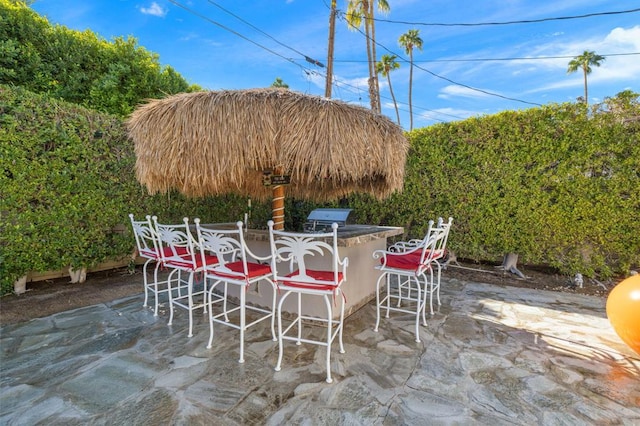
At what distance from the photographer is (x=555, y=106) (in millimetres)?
4426

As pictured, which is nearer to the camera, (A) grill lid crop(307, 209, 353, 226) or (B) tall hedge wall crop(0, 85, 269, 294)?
(B) tall hedge wall crop(0, 85, 269, 294)

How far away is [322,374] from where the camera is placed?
83.7 inches

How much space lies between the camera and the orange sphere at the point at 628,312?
222 centimetres

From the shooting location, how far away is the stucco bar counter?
119 inches

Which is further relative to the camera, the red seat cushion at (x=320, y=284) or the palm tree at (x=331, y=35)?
the palm tree at (x=331, y=35)

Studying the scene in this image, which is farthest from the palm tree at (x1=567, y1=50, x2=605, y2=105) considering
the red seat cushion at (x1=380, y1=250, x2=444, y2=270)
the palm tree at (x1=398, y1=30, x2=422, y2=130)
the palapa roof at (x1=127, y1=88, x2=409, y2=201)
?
the palapa roof at (x1=127, y1=88, x2=409, y2=201)

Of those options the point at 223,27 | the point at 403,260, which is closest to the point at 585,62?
the point at 223,27

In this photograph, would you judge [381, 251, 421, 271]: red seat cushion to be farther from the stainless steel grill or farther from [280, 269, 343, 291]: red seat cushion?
the stainless steel grill

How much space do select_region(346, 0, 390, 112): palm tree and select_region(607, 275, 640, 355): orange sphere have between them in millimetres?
10488

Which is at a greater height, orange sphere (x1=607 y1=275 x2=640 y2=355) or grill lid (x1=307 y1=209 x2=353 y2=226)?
grill lid (x1=307 y1=209 x2=353 y2=226)

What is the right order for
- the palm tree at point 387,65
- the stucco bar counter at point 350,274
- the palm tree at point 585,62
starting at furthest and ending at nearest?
the palm tree at point 585,62 < the palm tree at point 387,65 < the stucco bar counter at point 350,274

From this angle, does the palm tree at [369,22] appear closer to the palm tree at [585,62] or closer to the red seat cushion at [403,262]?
the red seat cushion at [403,262]

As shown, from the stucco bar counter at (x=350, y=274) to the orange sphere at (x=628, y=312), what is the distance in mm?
2032

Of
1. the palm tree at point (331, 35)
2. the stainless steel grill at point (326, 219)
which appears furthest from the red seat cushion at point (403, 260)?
the palm tree at point (331, 35)
